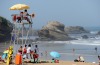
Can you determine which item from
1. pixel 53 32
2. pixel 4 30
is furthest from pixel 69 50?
pixel 53 32

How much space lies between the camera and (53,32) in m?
81.9

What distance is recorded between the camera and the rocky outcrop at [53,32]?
251 feet

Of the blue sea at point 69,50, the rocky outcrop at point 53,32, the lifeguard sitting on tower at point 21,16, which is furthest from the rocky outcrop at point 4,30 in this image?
the lifeguard sitting on tower at point 21,16

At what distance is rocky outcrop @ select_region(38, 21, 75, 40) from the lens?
76.6 meters

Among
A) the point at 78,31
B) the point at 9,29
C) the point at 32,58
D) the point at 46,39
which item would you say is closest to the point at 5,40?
the point at 9,29

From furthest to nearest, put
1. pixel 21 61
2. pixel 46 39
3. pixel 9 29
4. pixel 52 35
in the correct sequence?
pixel 52 35
pixel 46 39
pixel 9 29
pixel 21 61

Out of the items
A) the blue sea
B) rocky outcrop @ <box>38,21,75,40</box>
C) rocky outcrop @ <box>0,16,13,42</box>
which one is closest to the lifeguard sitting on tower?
the blue sea

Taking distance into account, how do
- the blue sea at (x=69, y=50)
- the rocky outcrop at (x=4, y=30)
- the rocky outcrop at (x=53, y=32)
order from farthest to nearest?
the rocky outcrop at (x=53, y=32), the rocky outcrop at (x=4, y=30), the blue sea at (x=69, y=50)

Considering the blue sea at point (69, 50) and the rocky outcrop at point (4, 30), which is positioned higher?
the rocky outcrop at point (4, 30)

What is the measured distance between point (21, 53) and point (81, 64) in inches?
210

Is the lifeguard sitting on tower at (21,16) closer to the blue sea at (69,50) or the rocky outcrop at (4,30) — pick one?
the blue sea at (69,50)

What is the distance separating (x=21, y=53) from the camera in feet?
66.7

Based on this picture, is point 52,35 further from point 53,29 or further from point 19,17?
point 19,17

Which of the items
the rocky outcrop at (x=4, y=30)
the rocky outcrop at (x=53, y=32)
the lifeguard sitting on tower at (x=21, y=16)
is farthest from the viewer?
the rocky outcrop at (x=53, y=32)
